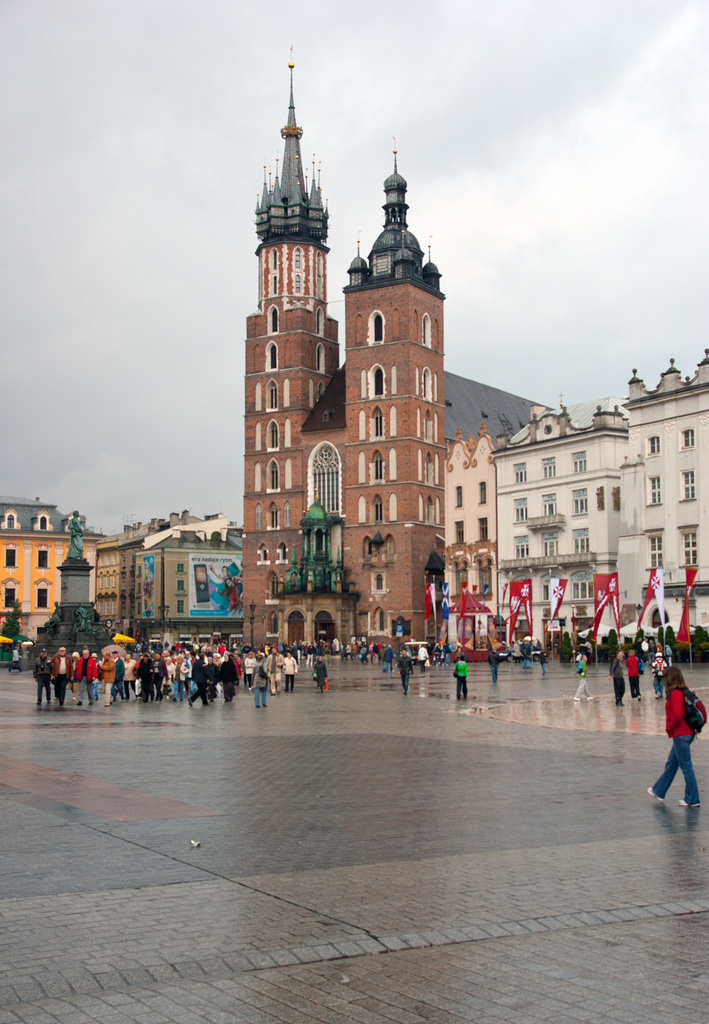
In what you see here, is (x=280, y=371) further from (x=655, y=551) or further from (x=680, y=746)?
(x=680, y=746)

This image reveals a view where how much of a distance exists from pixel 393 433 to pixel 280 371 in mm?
12881

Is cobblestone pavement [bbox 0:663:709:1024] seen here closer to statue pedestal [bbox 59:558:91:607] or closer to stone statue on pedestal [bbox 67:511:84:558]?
statue pedestal [bbox 59:558:91:607]

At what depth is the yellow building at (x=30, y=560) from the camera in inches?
3957

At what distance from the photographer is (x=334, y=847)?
9141 mm

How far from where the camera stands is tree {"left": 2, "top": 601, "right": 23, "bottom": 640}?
268 ft

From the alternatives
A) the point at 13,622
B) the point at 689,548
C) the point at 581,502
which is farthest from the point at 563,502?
the point at 13,622

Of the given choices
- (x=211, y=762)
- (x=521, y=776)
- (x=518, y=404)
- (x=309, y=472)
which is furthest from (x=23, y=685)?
(x=518, y=404)

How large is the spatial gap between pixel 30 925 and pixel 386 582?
76.3 m

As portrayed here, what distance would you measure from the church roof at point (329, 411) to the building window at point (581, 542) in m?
26.4

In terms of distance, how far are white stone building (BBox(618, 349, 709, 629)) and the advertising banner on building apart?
66297 mm

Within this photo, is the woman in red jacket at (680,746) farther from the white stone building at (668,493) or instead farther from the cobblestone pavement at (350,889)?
the white stone building at (668,493)

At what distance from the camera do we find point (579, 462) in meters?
66.8

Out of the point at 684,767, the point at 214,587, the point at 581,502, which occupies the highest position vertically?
the point at 581,502

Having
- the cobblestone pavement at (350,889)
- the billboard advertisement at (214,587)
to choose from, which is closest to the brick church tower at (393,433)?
the billboard advertisement at (214,587)
